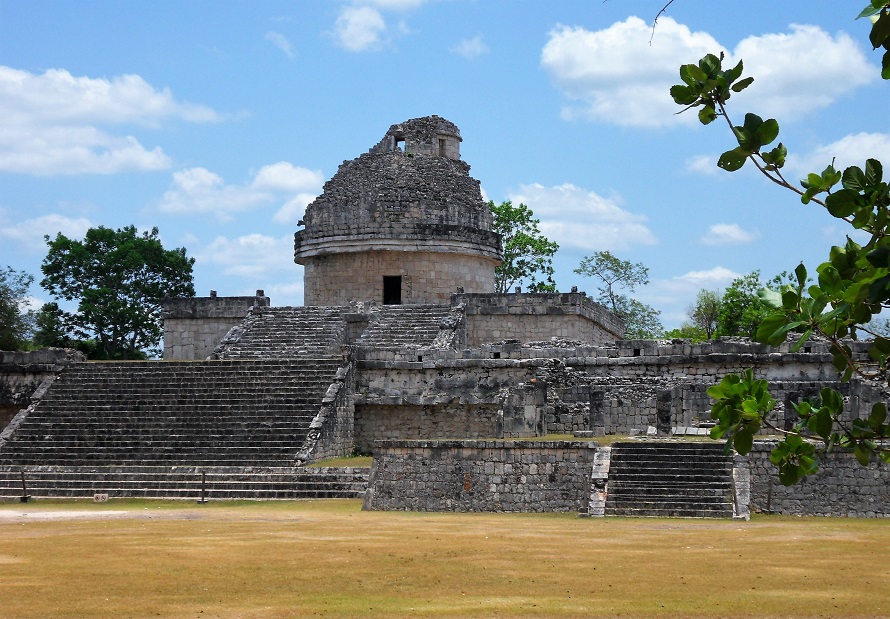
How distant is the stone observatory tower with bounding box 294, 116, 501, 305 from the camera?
104 feet

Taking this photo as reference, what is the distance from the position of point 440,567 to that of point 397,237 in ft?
65.2

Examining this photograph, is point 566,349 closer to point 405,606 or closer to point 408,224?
point 408,224

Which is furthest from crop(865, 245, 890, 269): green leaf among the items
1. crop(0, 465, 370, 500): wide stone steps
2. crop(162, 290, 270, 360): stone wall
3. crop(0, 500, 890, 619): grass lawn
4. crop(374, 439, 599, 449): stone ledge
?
crop(162, 290, 270, 360): stone wall

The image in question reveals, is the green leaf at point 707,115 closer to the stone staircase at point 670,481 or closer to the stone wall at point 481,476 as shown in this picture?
the stone staircase at point 670,481

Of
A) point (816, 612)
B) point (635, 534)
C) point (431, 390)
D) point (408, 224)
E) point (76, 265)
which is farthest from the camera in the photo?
point (76, 265)

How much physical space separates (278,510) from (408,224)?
1378 centimetres

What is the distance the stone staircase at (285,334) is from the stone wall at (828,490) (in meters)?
11.6

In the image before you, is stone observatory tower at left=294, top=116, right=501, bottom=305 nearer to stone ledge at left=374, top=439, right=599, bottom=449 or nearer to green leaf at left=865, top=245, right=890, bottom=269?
stone ledge at left=374, top=439, right=599, bottom=449

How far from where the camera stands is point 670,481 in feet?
59.3

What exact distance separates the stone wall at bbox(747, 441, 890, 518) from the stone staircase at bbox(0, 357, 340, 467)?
811 centimetres

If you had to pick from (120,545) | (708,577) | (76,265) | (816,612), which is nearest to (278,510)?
(120,545)

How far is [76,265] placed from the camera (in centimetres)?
4366

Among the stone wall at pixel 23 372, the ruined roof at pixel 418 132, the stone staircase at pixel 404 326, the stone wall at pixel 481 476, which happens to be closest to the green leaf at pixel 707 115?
the stone wall at pixel 481 476

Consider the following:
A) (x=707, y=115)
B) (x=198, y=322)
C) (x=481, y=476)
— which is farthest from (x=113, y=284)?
(x=707, y=115)
